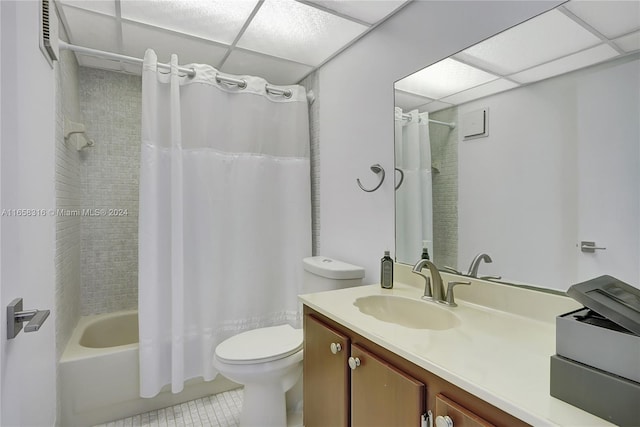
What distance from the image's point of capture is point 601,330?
56 cm

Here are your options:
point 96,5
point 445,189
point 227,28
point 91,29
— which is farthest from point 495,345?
point 91,29

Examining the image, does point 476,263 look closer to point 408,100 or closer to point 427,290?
point 427,290

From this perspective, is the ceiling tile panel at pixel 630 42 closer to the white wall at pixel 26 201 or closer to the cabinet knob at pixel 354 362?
the cabinet knob at pixel 354 362

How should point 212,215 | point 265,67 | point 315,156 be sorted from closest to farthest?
1. point 212,215
2. point 265,67
3. point 315,156

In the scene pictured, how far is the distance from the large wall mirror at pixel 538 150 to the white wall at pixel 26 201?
1492 mm

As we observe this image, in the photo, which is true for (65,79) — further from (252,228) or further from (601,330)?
(601,330)

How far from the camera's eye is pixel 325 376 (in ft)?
4.10

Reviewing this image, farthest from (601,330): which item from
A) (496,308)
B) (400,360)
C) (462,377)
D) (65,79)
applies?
(65,79)

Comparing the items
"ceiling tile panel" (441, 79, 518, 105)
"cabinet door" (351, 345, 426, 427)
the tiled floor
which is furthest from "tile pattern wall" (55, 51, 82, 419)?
"ceiling tile panel" (441, 79, 518, 105)

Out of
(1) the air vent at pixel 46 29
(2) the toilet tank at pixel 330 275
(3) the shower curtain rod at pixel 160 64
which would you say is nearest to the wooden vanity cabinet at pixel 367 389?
(2) the toilet tank at pixel 330 275

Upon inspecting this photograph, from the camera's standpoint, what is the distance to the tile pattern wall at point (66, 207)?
160 centimetres

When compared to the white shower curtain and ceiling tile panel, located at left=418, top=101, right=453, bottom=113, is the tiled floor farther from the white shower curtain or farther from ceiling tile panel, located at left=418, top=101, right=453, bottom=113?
ceiling tile panel, located at left=418, top=101, right=453, bottom=113

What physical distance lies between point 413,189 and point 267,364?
115 cm

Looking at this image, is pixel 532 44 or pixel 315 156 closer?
pixel 532 44
